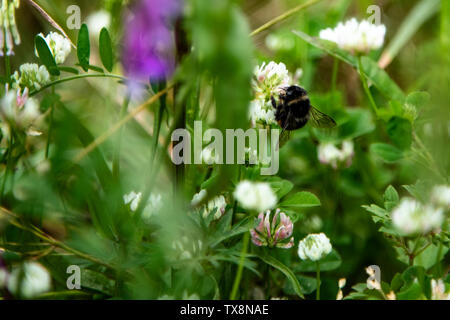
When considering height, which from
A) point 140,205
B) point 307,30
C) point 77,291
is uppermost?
point 307,30

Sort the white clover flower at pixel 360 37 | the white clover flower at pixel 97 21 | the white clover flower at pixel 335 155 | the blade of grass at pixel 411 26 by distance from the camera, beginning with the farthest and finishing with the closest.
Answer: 1. the blade of grass at pixel 411 26
2. the white clover flower at pixel 335 155
3. the white clover flower at pixel 97 21
4. the white clover flower at pixel 360 37

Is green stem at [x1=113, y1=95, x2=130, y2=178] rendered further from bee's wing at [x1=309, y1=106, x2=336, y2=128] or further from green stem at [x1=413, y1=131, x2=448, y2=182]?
green stem at [x1=413, y1=131, x2=448, y2=182]

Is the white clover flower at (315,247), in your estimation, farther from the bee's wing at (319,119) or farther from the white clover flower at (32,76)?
the white clover flower at (32,76)

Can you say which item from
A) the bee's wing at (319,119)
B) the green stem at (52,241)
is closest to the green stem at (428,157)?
the bee's wing at (319,119)

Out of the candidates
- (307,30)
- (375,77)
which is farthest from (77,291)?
(307,30)

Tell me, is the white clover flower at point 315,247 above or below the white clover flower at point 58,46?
below

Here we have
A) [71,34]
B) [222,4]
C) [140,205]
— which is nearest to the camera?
[222,4]

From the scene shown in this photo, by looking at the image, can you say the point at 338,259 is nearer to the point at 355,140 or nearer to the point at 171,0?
the point at 355,140
